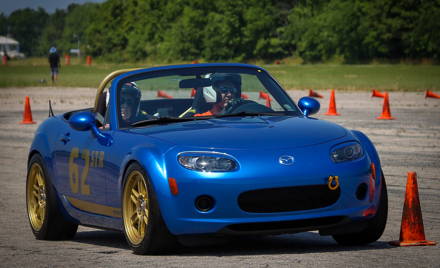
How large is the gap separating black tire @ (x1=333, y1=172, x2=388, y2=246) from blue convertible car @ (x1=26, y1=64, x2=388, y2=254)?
0.04 feet

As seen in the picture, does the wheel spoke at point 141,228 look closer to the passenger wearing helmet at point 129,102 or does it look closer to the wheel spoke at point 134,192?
the wheel spoke at point 134,192

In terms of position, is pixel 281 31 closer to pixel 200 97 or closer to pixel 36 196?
pixel 36 196

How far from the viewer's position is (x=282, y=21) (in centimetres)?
11094

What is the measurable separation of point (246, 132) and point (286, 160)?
A: 50cm

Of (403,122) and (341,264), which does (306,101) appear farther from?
(403,122)

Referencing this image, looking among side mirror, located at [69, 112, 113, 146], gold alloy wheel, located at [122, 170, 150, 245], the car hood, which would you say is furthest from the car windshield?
gold alloy wheel, located at [122, 170, 150, 245]

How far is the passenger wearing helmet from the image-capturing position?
8.75 metres

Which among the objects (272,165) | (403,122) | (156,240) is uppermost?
(272,165)

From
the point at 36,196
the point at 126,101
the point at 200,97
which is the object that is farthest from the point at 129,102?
the point at 36,196

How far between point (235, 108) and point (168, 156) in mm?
1489

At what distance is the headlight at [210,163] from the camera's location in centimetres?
737

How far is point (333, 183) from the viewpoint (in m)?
7.47

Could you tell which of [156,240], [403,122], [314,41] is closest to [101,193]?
[156,240]

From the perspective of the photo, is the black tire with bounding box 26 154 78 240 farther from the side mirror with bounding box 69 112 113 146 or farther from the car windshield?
the car windshield
